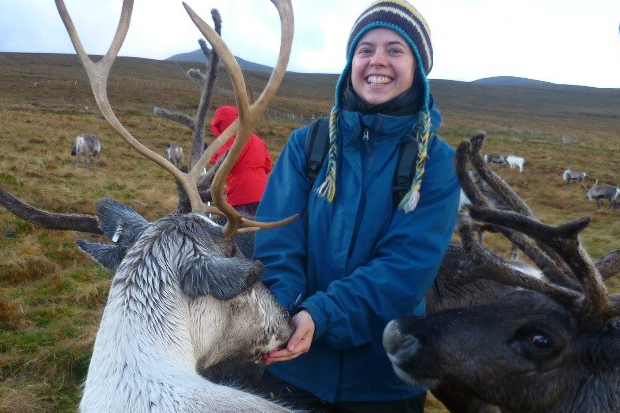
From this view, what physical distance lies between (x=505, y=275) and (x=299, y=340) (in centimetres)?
112

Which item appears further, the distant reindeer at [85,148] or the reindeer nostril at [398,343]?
the distant reindeer at [85,148]

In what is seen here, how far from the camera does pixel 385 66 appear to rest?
306 centimetres

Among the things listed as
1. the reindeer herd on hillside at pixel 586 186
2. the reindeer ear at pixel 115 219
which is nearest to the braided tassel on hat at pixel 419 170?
the reindeer ear at pixel 115 219

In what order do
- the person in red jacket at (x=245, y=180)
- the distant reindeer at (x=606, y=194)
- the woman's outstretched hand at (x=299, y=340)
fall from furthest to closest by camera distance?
the distant reindeer at (x=606, y=194) < the person in red jacket at (x=245, y=180) < the woman's outstretched hand at (x=299, y=340)

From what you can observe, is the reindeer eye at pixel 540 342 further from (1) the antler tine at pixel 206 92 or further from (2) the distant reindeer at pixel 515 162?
(2) the distant reindeer at pixel 515 162

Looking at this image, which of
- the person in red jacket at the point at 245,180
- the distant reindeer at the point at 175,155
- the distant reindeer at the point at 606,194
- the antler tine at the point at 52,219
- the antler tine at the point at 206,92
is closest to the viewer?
the antler tine at the point at 52,219

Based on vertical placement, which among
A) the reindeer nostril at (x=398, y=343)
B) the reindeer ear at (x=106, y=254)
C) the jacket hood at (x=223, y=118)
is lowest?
the reindeer nostril at (x=398, y=343)

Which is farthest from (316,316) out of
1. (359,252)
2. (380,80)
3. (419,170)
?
(380,80)

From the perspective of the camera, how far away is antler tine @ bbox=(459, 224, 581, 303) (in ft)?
9.08

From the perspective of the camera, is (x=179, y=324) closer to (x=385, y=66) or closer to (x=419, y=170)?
(x=419, y=170)

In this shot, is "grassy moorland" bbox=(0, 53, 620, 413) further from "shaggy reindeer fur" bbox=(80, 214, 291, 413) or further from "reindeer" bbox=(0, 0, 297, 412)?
"shaggy reindeer fur" bbox=(80, 214, 291, 413)

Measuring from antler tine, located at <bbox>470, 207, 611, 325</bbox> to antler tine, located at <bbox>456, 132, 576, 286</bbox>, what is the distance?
0.73ft

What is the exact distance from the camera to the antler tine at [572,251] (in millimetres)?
2553

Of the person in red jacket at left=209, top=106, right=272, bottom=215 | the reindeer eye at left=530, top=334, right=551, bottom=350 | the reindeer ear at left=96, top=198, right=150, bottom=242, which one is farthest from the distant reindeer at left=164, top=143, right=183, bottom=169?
the reindeer eye at left=530, top=334, right=551, bottom=350
